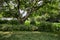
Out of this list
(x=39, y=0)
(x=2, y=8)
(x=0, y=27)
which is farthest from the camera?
(x=0, y=27)

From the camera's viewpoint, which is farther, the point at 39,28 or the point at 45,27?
the point at 39,28

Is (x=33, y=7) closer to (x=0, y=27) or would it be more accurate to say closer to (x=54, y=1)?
(x=54, y=1)

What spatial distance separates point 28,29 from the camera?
1232 centimetres

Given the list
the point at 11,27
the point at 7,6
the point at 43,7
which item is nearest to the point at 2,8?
the point at 7,6

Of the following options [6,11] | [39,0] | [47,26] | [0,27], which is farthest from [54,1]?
[0,27]

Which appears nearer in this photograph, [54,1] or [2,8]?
[2,8]

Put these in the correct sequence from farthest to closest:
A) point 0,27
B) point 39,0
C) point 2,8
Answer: point 0,27, point 39,0, point 2,8

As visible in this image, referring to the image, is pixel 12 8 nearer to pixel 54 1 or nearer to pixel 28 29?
pixel 28 29

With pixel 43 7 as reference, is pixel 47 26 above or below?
below

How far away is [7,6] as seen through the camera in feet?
37.8

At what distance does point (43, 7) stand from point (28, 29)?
231 cm

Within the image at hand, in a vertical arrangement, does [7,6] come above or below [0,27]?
above

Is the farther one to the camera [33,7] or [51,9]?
[51,9]

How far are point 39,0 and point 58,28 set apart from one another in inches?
109
